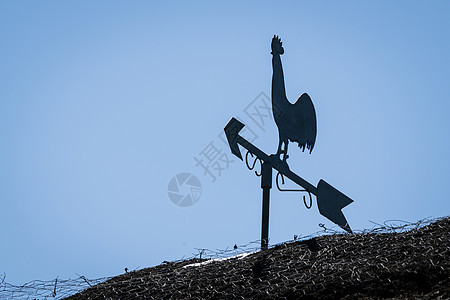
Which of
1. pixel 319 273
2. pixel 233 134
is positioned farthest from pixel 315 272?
pixel 233 134

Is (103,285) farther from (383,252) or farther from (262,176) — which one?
A: (383,252)

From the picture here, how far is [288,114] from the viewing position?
10016mm

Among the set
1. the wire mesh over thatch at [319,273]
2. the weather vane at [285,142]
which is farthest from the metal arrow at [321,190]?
the wire mesh over thatch at [319,273]

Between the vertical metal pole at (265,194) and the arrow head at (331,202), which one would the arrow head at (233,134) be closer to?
the vertical metal pole at (265,194)

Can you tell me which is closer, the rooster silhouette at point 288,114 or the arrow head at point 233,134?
the arrow head at point 233,134

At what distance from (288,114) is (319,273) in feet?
12.2

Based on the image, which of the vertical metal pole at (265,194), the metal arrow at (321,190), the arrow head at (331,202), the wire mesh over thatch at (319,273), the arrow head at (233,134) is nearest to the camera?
the wire mesh over thatch at (319,273)

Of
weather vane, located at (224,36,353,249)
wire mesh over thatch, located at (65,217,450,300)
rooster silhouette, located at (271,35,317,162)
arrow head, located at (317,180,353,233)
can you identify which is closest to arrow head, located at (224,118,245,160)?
weather vane, located at (224,36,353,249)

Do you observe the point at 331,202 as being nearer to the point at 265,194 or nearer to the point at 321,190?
the point at 321,190

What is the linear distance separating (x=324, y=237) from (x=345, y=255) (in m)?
1.06

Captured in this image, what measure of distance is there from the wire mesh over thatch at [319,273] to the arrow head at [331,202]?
109 cm

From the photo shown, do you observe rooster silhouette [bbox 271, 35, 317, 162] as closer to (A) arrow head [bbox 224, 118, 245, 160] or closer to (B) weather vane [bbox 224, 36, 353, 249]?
(B) weather vane [bbox 224, 36, 353, 249]

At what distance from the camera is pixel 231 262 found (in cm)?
805

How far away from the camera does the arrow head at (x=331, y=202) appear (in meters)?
9.55
